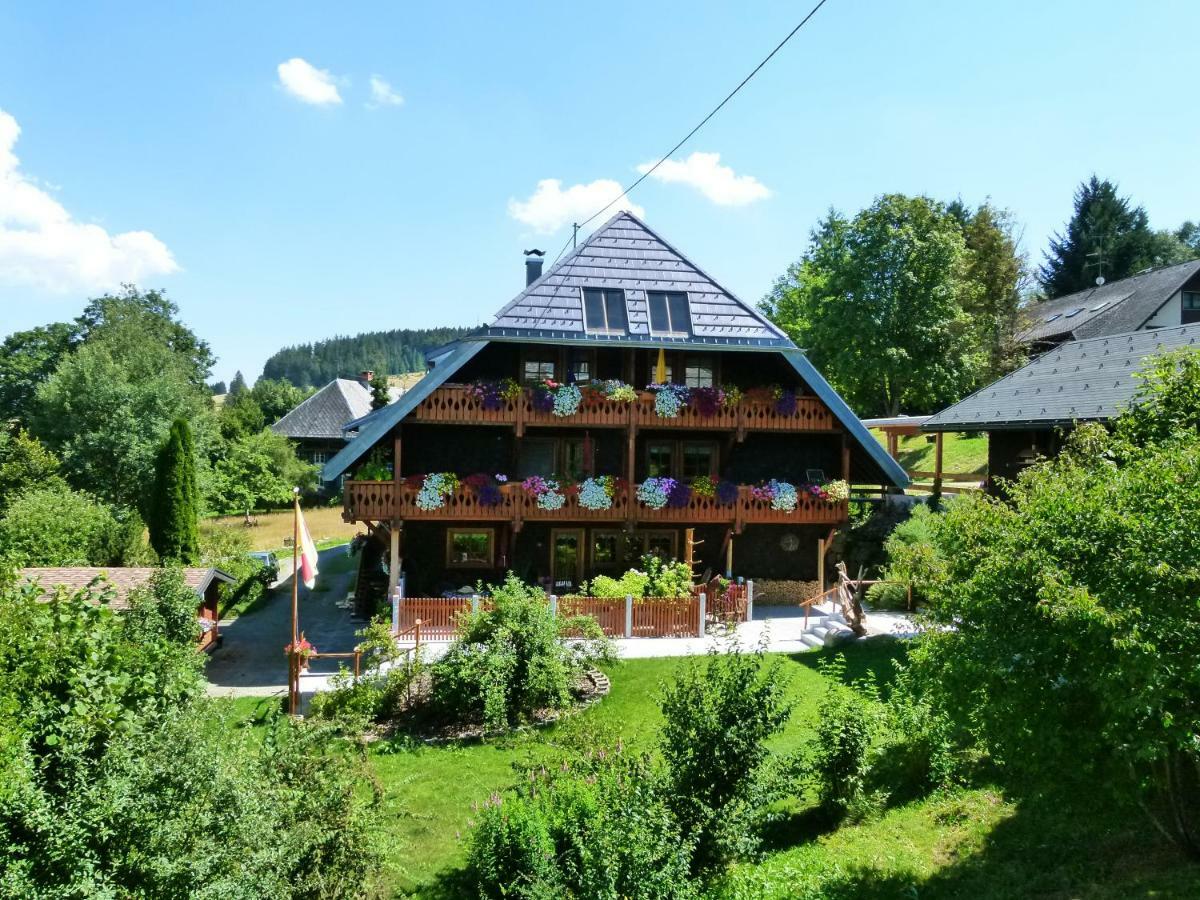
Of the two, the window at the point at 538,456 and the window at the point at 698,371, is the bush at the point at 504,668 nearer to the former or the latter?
the window at the point at 538,456

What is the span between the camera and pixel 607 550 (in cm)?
2164

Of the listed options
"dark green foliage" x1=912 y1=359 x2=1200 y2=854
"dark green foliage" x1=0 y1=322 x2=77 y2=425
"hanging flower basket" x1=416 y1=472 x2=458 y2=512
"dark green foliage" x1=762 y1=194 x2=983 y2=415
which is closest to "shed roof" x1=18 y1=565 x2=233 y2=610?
"hanging flower basket" x1=416 y1=472 x2=458 y2=512

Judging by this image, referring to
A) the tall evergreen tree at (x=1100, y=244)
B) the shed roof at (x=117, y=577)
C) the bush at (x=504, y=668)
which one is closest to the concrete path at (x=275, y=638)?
the shed roof at (x=117, y=577)

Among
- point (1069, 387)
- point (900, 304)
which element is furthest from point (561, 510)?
point (900, 304)

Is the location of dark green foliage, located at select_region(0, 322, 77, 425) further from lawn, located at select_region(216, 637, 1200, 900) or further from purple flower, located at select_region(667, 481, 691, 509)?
lawn, located at select_region(216, 637, 1200, 900)

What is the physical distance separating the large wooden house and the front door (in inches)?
1.6

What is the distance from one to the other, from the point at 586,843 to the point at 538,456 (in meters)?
14.0

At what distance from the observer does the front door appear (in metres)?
21.3

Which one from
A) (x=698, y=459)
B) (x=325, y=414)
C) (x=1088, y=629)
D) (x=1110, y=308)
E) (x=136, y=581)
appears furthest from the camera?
(x=325, y=414)

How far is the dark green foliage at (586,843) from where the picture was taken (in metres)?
7.36

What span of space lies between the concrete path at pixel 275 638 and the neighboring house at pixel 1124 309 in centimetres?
3440

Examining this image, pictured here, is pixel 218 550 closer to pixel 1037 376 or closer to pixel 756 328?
pixel 756 328

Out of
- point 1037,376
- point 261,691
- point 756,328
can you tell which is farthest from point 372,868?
point 1037,376

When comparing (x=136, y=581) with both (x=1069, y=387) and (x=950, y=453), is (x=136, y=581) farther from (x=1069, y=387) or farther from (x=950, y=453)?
(x=950, y=453)
